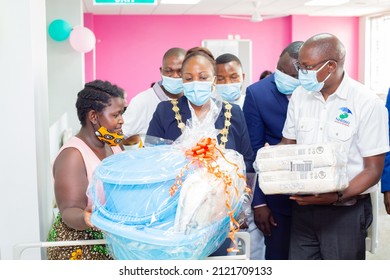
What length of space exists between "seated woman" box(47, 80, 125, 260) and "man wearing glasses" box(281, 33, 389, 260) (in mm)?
771

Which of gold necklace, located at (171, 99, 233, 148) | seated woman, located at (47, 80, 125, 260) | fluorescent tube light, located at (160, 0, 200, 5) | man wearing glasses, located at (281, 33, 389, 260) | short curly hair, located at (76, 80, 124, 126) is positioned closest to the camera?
seated woman, located at (47, 80, 125, 260)

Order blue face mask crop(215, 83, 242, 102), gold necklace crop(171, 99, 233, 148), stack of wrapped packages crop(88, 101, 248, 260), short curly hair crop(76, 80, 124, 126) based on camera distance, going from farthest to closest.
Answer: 1. blue face mask crop(215, 83, 242, 102)
2. gold necklace crop(171, 99, 233, 148)
3. short curly hair crop(76, 80, 124, 126)
4. stack of wrapped packages crop(88, 101, 248, 260)

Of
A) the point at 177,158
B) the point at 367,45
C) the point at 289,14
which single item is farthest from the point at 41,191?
the point at 367,45

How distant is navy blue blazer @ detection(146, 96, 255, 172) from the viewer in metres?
2.07

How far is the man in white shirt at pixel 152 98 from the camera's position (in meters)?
2.79

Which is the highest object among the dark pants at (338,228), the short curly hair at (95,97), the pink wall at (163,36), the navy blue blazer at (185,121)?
the pink wall at (163,36)

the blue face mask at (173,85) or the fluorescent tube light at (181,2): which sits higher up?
the fluorescent tube light at (181,2)

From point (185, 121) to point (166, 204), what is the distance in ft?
3.12

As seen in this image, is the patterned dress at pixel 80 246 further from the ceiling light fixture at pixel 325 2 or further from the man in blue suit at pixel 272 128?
the ceiling light fixture at pixel 325 2

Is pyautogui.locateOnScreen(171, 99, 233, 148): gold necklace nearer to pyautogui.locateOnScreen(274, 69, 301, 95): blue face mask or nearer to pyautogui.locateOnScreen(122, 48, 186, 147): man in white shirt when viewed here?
pyautogui.locateOnScreen(274, 69, 301, 95): blue face mask

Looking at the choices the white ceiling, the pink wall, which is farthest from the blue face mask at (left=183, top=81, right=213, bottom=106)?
the pink wall

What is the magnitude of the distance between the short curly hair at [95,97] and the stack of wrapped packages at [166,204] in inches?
19.8

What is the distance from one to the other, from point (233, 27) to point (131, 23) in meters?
2.19

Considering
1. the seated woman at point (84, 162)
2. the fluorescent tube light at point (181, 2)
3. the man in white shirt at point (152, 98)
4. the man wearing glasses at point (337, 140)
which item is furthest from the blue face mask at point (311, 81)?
the fluorescent tube light at point (181, 2)
